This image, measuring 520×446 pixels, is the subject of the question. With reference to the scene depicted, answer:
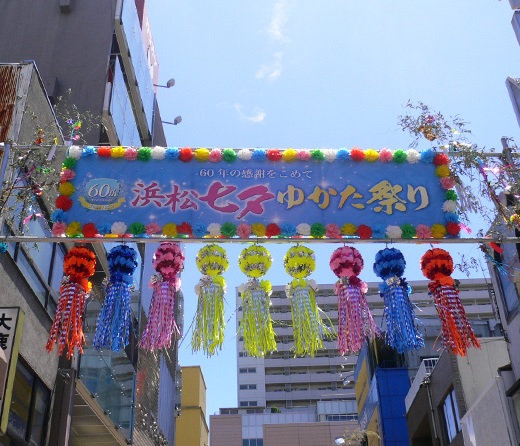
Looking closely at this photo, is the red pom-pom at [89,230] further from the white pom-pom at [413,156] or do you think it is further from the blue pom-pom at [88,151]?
the white pom-pom at [413,156]

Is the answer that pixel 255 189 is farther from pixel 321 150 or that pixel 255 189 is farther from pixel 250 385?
pixel 250 385

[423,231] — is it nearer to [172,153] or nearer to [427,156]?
[427,156]

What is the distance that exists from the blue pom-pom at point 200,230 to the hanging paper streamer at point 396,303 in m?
1.82

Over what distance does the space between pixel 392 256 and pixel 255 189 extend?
1.62m

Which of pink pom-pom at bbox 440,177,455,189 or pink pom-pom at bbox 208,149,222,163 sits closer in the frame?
pink pom-pom at bbox 440,177,455,189

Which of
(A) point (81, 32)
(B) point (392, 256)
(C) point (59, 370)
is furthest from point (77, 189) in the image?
(A) point (81, 32)

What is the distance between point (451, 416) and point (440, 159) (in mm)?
10894

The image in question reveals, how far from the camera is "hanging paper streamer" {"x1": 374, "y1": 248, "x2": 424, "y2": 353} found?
239 inches

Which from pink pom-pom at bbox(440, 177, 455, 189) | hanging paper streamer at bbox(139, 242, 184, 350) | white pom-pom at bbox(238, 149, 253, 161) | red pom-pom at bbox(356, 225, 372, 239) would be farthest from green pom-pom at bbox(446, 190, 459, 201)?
hanging paper streamer at bbox(139, 242, 184, 350)

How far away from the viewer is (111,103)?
56.3 ft

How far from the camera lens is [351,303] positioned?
20.4 ft

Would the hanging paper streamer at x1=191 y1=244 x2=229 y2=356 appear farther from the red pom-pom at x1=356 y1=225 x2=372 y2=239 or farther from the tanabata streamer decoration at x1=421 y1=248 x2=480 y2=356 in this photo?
the tanabata streamer decoration at x1=421 y1=248 x2=480 y2=356

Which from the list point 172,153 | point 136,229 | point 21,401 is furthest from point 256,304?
point 21,401

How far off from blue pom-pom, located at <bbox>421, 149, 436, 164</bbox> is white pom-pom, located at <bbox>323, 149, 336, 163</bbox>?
102 cm
